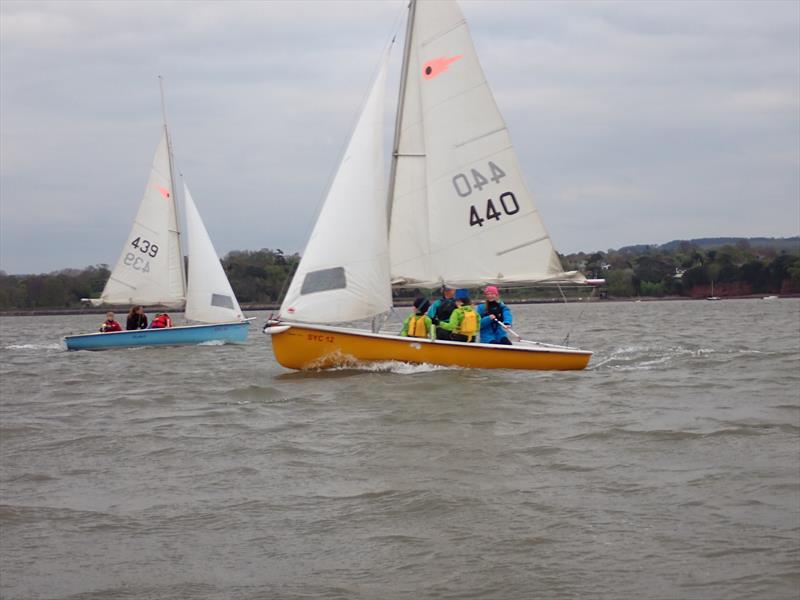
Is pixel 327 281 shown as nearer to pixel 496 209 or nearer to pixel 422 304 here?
pixel 422 304

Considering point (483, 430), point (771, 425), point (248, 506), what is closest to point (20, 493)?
point (248, 506)

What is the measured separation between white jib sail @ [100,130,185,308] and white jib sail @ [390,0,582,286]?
12094 millimetres

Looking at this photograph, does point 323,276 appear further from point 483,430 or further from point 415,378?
point 483,430

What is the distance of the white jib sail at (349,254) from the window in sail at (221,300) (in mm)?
10700

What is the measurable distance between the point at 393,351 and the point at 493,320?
1431mm

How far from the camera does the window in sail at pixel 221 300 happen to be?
23969mm

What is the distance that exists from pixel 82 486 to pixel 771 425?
578cm

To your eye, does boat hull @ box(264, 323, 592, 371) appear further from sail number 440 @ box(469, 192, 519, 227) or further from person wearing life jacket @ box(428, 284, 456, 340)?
sail number 440 @ box(469, 192, 519, 227)

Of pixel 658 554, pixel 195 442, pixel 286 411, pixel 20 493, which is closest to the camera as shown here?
pixel 658 554

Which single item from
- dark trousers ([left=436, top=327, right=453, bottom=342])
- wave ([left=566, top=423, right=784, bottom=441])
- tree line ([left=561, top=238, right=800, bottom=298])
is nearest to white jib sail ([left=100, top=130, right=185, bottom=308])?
dark trousers ([left=436, top=327, right=453, bottom=342])

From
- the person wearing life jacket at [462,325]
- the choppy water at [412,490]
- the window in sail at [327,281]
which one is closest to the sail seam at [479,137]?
the person wearing life jacket at [462,325]

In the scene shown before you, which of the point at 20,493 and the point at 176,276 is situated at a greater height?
the point at 176,276

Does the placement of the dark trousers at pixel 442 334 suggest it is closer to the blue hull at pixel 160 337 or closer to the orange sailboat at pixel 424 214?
the orange sailboat at pixel 424 214

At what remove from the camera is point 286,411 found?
1108cm
